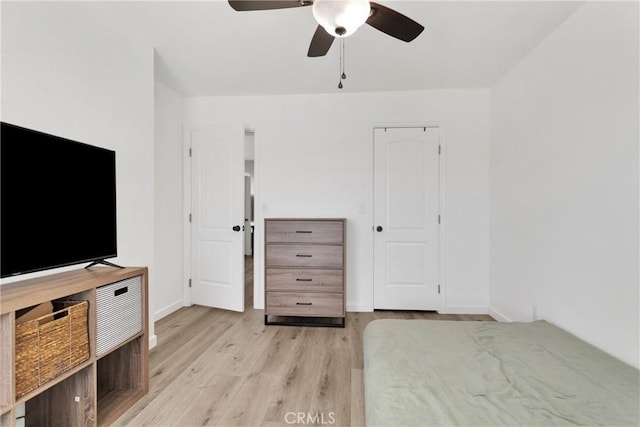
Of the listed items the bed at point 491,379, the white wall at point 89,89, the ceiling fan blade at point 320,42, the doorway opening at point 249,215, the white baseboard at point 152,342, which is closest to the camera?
the bed at point 491,379

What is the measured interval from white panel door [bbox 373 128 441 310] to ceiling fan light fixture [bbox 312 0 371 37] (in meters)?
2.14

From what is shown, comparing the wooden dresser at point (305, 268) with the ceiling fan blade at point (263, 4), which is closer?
the ceiling fan blade at point (263, 4)

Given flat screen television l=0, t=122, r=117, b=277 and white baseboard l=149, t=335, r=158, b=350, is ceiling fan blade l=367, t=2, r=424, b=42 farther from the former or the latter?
white baseboard l=149, t=335, r=158, b=350

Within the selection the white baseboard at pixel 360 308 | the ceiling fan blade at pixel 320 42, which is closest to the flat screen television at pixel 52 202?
the ceiling fan blade at pixel 320 42

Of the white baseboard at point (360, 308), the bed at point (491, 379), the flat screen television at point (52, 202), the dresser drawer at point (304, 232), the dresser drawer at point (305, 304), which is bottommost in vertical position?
the white baseboard at point (360, 308)

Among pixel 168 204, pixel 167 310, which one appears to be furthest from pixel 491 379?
pixel 168 204

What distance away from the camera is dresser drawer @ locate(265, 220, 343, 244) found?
298cm

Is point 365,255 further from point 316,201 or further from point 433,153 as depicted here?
point 433,153

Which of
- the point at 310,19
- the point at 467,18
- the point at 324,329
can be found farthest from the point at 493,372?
the point at 310,19

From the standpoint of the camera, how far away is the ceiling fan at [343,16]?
4.15 ft

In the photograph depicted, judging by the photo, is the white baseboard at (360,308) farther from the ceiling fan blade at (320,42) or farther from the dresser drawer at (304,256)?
the ceiling fan blade at (320,42)

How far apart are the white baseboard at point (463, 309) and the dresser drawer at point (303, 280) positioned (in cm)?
129

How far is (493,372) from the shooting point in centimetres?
140

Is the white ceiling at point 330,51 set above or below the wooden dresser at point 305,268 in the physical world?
above
